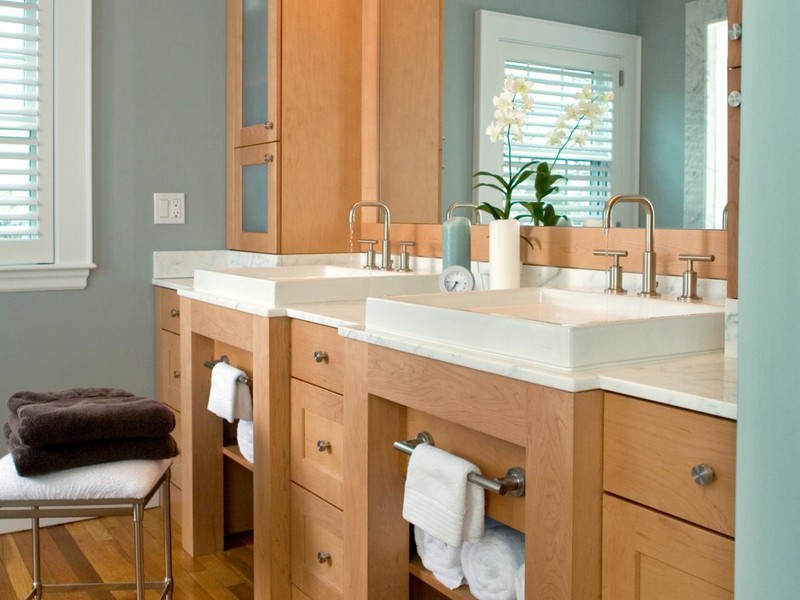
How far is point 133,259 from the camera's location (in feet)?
10.3

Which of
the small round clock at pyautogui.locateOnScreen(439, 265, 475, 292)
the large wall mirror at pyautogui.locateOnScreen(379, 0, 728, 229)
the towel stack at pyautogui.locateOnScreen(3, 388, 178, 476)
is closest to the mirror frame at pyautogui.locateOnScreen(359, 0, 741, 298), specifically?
the large wall mirror at pyautogui.locateOnScreen(379, 0, 728, 229)

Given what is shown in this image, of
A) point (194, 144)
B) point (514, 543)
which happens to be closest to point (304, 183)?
point (194, 144)

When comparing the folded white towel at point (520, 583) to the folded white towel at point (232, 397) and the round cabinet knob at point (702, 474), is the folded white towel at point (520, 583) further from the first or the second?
the folded white towel at point (232, 397)

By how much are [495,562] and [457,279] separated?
2.64 feet

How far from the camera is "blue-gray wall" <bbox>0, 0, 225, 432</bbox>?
2.98m

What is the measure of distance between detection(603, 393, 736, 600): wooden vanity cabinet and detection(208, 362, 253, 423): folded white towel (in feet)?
4.32

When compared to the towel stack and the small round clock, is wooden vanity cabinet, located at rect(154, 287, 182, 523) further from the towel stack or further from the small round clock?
the small round clock

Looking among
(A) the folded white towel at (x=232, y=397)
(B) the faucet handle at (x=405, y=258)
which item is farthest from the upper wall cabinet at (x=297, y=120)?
(A) the folded white towel at (x=232, y=397)

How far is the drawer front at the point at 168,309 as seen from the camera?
299 centimetres

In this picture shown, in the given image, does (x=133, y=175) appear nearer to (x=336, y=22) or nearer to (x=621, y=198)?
(x=336, y=22)

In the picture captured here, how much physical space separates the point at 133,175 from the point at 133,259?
28cm

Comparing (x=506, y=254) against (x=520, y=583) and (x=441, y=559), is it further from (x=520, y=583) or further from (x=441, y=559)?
(x=520, y=583)

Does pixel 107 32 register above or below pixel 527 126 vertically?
above

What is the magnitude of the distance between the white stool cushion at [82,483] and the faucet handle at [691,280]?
1188 mm
